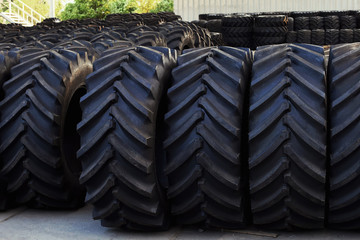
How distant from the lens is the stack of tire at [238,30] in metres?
13.7

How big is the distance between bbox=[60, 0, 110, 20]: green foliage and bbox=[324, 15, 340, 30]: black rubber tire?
20358 millimetres

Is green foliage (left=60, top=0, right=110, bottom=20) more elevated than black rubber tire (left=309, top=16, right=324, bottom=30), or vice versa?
green foliage (left=60, top=0, right=110, bottom=20)

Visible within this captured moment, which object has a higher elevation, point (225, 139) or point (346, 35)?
point (346, 35)

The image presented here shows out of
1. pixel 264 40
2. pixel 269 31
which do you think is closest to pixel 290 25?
pixel 269 31

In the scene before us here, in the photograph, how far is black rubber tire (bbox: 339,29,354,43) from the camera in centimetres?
1350

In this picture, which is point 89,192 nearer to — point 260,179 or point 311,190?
point 260,179

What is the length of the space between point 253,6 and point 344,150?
20442 millimetres

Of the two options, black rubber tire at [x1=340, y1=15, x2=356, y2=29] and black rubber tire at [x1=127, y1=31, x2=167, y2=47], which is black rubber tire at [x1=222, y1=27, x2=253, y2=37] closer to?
black rubber tire at [x1=340, y1=15, x2=356, y2=29]

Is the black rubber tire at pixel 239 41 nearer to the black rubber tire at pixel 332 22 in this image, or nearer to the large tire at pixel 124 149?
→ the black rubber tire at pixel 332 22

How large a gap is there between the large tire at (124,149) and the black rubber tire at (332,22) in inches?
491

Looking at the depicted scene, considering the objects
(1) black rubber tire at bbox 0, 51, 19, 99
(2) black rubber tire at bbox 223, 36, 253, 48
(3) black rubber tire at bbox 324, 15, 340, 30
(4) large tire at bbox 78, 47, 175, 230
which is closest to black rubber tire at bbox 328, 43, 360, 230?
(4) large tire at bbox 78, 47, 175, 230

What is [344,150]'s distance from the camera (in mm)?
2385

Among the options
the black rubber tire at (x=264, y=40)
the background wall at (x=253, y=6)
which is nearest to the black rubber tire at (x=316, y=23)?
the black rubber tire at (x=264, y=40)

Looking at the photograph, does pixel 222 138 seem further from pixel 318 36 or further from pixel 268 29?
pixel 318 36
